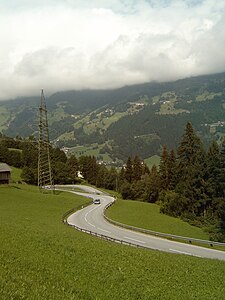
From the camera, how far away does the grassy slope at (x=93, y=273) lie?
14.6 meters

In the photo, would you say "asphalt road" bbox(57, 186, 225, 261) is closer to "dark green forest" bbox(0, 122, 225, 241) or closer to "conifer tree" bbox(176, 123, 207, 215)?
"dark green forest" bbox(0, 122, 225, 241)

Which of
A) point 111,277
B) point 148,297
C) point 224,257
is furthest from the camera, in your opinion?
point 224,257

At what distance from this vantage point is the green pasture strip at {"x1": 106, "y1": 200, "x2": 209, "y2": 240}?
189ft

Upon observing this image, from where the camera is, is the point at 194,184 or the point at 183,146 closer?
the point at 194,184

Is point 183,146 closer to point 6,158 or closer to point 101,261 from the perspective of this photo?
point 101,261

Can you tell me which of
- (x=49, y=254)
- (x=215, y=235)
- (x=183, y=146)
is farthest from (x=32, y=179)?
(x=49, y=254)

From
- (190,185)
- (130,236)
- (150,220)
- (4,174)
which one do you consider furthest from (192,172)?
(4,174)

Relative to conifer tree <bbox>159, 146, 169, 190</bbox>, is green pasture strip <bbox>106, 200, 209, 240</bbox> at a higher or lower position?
lower

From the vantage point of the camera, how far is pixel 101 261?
20922mm

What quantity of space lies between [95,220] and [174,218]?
54.8 ft

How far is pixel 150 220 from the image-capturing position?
6259 centimetres

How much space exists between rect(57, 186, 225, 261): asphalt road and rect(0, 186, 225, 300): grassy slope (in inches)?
449

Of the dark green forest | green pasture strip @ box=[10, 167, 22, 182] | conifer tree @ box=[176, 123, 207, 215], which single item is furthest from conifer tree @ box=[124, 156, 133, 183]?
green pasture strip @ box=[10, 167, 22, 182]

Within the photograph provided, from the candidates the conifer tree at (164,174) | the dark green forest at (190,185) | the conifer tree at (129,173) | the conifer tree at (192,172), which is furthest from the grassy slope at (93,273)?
the conifer tree at (129,173)
